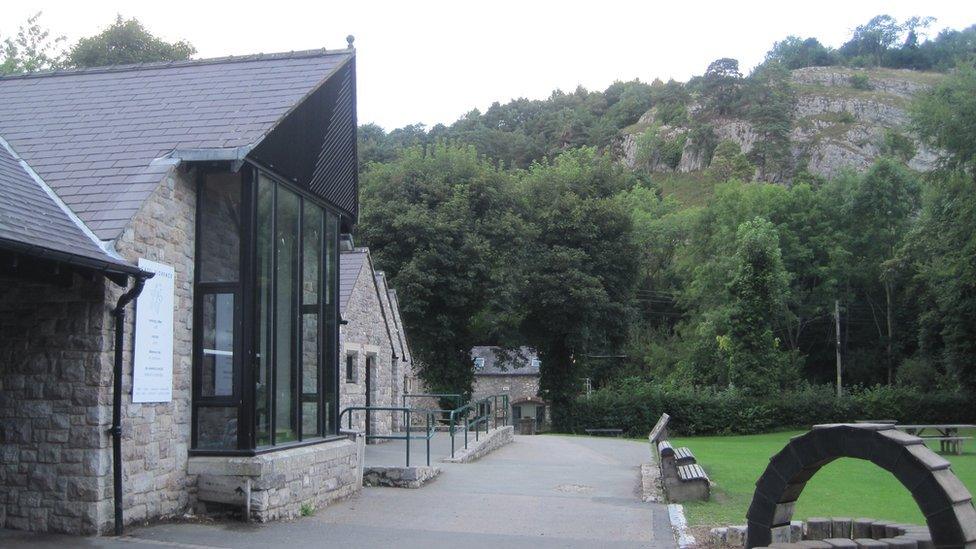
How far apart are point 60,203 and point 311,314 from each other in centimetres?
380

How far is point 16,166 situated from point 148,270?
7.35ft

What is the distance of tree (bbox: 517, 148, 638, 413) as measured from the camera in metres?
37.4

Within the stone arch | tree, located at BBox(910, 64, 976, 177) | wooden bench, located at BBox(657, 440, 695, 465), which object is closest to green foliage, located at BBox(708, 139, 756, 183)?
tree, located at BBox(910, 64, 976, 177)

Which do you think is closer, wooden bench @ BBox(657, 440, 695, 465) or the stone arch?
the stone arch

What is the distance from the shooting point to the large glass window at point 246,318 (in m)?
10.2

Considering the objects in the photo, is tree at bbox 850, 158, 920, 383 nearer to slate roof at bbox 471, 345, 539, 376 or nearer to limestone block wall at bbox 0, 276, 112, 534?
slate roof at bbox 471, 345, 539, 376

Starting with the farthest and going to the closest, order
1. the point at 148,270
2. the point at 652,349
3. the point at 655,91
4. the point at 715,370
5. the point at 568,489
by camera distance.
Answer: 1. the point at 655,91
2. the point at 652,349
3. the point at 715,370
4. the point at 568,489
5. the point at 148,270

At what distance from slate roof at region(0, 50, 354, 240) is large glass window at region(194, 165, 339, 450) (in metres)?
0.75

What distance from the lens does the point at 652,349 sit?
5309cm

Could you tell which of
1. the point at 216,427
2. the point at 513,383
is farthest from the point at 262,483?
the point at 513,383

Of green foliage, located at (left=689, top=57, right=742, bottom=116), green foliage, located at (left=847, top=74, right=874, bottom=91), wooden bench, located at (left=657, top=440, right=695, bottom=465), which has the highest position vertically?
green foliage, located at (left=847, top=74, right=874, bottom=91)

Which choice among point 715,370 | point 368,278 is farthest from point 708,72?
point 368,278

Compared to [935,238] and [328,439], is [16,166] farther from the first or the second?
[935,238]

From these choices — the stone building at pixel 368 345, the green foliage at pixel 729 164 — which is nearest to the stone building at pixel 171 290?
the stone building at pixel 368 345
